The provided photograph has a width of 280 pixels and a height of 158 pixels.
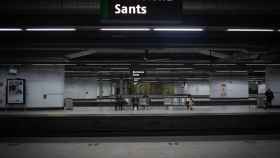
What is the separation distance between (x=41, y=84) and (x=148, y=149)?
14.0 meters

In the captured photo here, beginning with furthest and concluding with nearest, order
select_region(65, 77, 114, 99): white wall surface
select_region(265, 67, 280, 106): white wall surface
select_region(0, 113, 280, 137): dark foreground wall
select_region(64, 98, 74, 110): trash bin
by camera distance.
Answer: select_region(65, 77, 114, 99): white wall surface → select_region(265, 67, 280, 106): white wall surface → select_region(64, 98, 74, 110): trash bin → select_region(0, 113, 280, 137): dark foreground wall

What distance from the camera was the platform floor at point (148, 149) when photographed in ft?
26.2

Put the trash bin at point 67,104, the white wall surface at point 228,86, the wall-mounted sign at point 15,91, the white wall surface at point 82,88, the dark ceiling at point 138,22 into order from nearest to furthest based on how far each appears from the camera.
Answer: the dark ceiling at point 138,22 → the wall-mounted sign at point 15,91 → the trash bin at point 67,104 → the white wall surface at point 228,86 → the white wall surface at point 82,88

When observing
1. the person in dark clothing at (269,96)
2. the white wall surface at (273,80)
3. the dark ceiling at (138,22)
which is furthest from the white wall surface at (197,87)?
the dark ceiling at (138,22)

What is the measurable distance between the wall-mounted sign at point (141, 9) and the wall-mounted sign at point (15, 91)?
16.3m

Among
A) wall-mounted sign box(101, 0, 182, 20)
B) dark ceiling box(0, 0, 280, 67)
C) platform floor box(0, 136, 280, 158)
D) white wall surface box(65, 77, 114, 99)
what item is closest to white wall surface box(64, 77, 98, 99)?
white wall surface box(65, 77, 114, 99)

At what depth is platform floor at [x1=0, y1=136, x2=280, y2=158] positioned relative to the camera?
7.99 meters

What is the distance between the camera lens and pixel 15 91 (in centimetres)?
2053

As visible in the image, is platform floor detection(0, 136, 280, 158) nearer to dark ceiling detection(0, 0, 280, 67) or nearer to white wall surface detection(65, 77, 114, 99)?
dark ceiling detection(0, 0, 280, 67)

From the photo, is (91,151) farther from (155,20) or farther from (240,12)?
(240,12)

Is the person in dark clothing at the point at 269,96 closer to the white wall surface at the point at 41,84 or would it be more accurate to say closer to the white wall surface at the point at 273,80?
the white wall surface at the point at 273,80

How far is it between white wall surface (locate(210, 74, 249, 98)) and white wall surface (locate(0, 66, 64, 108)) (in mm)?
16153

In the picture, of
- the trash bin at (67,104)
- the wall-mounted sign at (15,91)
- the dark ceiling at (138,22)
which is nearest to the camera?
the dark ceiling at (138,22)

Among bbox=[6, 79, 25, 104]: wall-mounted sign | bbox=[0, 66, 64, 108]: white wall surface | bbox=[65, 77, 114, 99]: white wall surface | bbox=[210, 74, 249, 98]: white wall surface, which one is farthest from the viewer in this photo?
bbox=[65, 77, 114, 99]: white wall surface
